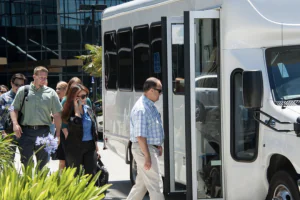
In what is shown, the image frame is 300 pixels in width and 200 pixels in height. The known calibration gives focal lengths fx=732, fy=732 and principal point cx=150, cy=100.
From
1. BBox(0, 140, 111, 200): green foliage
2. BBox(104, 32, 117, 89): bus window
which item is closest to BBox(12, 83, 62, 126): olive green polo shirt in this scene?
BBox(104, 32, 117, 89): bus window

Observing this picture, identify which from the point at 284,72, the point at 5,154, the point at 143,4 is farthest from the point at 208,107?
the point at 143,4

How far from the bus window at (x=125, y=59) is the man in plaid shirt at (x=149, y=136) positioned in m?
3.14

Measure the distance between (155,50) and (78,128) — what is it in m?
1.76

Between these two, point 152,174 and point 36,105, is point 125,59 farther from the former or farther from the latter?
point 152,174

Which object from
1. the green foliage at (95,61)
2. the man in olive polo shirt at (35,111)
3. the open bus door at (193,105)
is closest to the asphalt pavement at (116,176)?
the man in olive polo shirt at (35,111)

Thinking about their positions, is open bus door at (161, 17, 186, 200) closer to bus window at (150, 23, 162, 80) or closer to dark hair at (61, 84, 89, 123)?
bus window at (150, 23, 162, 80)

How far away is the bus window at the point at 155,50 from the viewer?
1025cm

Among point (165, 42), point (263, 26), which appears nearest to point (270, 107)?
point (263, 26)

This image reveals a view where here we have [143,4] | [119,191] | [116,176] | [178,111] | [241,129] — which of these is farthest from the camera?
[116,176]

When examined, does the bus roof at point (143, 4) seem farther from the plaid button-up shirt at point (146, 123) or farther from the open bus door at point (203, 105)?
the plaid button-up shirt at point (146, 123)

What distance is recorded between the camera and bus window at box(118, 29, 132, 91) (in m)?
11.7

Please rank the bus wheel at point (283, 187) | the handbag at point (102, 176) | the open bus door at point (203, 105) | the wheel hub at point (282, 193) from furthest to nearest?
the handbag at point (102, 176), the open bus door at point (203, 105), the wheel hub at point (282, 193), the bus wheel at point (283, 187)

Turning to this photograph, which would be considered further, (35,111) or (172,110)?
(35,111)

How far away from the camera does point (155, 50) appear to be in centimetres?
1040
